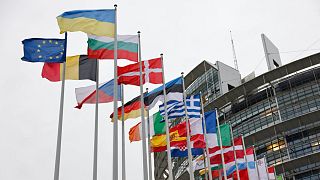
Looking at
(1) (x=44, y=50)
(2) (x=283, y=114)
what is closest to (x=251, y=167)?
(1) (x=44, y=50)

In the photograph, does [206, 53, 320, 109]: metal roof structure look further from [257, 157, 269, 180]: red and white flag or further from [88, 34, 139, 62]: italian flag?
[88, 34, 139, 62]: italian flag

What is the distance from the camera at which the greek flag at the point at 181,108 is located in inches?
955

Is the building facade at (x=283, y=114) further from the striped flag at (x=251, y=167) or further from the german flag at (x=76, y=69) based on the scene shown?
the german flag at (x=76, y=69)

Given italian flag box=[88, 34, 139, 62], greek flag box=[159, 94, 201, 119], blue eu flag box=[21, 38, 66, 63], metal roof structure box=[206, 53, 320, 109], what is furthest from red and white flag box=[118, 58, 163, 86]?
metal roof structure box=[206, 53, 320, 109]

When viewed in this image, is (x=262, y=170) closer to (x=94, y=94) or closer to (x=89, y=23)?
(x=94, y=94)

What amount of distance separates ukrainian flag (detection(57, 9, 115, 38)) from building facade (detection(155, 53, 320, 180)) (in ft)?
129

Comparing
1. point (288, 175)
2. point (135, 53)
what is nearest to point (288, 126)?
point (288, 175)

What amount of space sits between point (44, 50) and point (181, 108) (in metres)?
8.69

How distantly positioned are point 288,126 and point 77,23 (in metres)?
41.5

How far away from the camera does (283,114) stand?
56500 millimetres

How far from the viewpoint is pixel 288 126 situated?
5441 cm

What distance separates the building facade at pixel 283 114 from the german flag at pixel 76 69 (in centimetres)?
3824

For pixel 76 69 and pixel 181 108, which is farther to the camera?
pixel 181 108

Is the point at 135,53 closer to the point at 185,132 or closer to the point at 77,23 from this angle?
the point at 77,23
